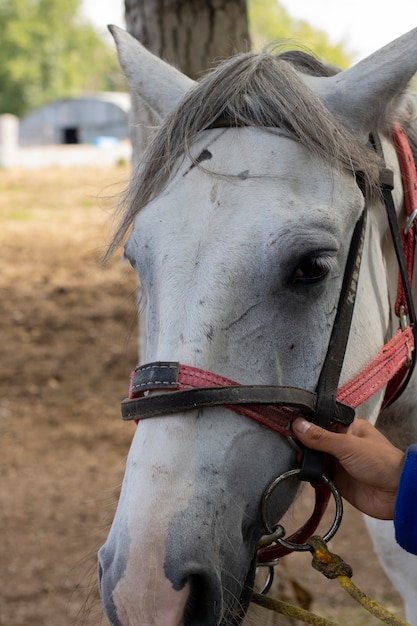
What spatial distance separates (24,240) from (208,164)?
1087 cm

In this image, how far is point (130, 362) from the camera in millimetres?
7719

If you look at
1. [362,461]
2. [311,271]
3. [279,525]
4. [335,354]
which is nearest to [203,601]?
[279,525]

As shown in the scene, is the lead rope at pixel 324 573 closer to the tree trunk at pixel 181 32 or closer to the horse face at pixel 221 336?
the horse face at pixel 221 336

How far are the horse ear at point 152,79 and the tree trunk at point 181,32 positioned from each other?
63.1 inches

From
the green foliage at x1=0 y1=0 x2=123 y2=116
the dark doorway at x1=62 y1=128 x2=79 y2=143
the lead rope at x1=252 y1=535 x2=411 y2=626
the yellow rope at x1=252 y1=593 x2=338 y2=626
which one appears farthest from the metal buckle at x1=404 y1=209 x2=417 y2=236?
the green foliage at x1=0 y1=0 x2=123 y2=116

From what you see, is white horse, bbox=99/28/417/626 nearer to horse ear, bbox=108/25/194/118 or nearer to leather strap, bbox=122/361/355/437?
leather strap, bbox=122/361/355/437

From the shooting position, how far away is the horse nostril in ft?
5.08

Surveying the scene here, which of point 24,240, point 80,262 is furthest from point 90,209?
point 80,262

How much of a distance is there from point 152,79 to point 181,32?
195 cm

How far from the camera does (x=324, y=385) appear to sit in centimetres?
175

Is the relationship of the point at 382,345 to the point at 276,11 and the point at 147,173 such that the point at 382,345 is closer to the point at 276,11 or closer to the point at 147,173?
the point at 147,173

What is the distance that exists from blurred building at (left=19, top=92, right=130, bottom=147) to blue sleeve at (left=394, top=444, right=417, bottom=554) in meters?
39.9

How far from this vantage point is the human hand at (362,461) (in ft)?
5.60

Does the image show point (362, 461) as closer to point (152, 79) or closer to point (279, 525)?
point (279, 525)
